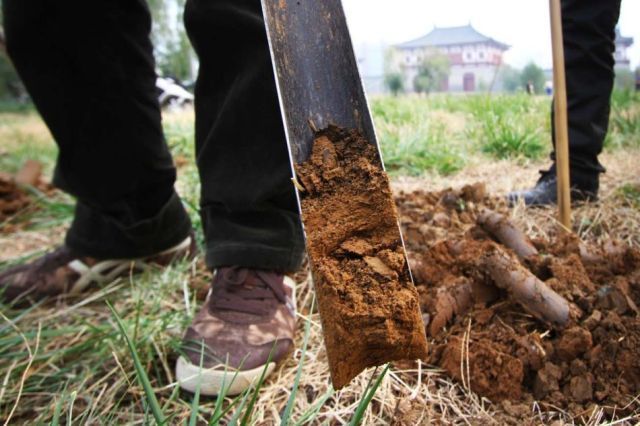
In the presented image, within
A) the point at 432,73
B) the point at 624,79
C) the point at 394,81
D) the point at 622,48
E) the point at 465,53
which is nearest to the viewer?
the point at 622,48

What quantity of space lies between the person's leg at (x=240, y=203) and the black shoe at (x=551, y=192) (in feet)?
3.57

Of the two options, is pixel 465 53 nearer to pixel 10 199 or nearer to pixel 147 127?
pixel 147 127

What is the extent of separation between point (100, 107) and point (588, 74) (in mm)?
1715

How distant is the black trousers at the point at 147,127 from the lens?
3.53 feet

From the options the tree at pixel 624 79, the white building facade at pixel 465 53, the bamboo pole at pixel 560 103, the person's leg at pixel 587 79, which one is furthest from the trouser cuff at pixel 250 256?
the tree at pixel 624 79

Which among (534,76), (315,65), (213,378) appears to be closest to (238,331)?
(213,378)

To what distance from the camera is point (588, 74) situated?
5.44 ft

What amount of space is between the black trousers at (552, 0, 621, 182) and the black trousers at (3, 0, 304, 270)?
1.19 m

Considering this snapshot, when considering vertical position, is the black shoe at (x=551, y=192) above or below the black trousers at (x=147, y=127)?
below

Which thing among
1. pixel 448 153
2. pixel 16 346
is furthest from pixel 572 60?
pixel 16 346

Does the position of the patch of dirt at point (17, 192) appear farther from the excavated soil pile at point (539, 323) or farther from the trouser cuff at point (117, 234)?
the excavated soil pile at point (539, 323)

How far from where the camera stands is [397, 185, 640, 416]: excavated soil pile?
0.86 meters

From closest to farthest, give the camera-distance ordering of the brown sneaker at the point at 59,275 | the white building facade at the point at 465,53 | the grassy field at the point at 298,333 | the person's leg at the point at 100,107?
the grassy field at the point at 298,333
the person's leg at the point at 100,107
the brown sneaker at the point at 59,275
the white building facade at the point at 465,53

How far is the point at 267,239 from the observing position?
3.93 ft
